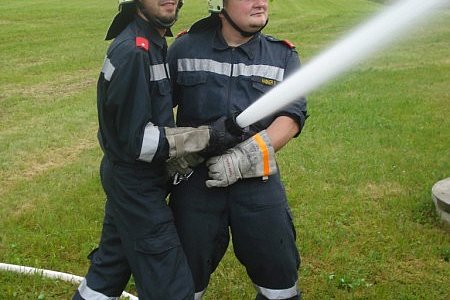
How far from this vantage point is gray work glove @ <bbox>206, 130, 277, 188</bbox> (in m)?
3.07

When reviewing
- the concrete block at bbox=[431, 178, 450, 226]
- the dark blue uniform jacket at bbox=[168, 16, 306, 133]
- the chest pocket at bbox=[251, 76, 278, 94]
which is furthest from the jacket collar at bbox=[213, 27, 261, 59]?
the concrete block at bbox=[431, 178, 450, 226]

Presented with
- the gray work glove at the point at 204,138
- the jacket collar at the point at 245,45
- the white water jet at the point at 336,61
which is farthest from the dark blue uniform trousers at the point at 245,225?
the jacket collar at the point at 245,45

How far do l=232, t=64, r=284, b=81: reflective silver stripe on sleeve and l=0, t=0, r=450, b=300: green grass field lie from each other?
1.85 m

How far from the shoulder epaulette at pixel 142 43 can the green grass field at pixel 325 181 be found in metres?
2.19

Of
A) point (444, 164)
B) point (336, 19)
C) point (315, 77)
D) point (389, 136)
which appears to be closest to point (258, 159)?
point (315, 77)

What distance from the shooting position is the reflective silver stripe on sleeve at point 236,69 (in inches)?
127

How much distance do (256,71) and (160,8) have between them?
0.58 meters

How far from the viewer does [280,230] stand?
3.28m

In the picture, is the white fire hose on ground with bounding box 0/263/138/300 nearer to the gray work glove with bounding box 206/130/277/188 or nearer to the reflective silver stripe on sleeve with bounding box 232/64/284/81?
the gray work glove with bounding box 206/130/277/188

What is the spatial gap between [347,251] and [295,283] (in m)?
1.82

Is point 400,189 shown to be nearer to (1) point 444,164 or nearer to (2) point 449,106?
(1) point 444,164

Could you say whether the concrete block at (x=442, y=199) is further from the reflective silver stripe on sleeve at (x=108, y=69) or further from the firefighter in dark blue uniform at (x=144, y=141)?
the reflective silver stripe on sleeve at (x=108, y=69)

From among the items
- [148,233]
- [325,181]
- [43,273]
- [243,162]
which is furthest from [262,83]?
[325,181]

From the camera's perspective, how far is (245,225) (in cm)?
326
